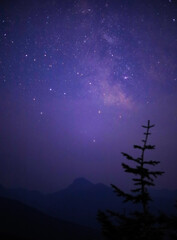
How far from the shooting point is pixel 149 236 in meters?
4.53

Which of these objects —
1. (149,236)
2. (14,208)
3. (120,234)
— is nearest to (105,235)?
(120,234)

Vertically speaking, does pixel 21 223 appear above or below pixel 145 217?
below

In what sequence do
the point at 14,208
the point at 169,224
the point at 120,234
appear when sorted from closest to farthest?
1. the point at 120,234
2. the point at 169,224
3. the point at 14,208

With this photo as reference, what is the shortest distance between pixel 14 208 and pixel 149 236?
168 meters

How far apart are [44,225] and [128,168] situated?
5512 inches

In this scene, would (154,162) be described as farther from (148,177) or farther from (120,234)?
(120,234)

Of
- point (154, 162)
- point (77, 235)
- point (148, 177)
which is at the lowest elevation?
point (77, 235)

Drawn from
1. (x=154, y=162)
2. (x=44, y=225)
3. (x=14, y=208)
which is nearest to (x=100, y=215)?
(x=154, y=162)

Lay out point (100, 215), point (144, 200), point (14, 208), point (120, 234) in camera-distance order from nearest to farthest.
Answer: point (120, 234), point (100, 215), point (144, 200), point (14, 208)

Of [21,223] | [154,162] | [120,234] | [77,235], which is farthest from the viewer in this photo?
[21,223]

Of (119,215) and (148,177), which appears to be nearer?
(119,215)

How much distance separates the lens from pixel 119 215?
5094 millimetres

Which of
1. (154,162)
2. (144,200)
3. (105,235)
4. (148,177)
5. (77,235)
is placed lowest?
(77,235)

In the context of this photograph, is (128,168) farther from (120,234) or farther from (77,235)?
(77,235)
